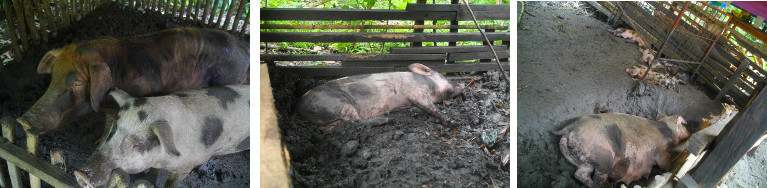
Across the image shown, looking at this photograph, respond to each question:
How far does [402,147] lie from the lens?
1.92 metres

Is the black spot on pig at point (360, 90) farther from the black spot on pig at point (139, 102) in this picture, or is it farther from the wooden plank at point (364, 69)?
the black spot on pig at point (139, 102)

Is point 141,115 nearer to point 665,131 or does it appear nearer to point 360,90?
point 360,90

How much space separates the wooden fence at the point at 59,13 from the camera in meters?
1.71

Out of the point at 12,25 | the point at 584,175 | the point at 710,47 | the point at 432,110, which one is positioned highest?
the point at 710,47

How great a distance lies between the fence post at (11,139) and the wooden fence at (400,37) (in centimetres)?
99

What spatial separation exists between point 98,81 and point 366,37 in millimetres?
1014

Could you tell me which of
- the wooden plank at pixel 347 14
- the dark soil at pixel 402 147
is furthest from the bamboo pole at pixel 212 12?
the dark soil at pixel 402 147

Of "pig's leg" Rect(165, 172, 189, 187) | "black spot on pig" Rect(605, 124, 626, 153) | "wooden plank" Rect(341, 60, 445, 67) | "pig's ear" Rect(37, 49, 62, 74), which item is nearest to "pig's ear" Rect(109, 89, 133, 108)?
"pig's ear" Rect(37, 49, 62, 74)

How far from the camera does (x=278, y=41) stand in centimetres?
187

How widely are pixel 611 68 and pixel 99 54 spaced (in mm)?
2261

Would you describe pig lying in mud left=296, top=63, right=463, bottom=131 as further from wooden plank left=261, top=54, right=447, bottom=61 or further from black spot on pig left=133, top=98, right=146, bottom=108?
black spot on pig left=133, top=98, right=146, bottom=108

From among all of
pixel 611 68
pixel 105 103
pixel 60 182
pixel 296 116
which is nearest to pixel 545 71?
pixel 611 68

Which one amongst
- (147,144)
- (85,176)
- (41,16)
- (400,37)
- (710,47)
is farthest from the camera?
(710,47)

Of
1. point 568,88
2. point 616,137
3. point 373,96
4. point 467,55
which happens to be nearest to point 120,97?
point 373,96
